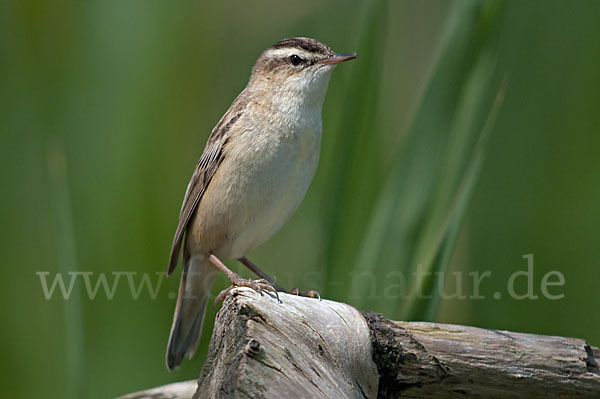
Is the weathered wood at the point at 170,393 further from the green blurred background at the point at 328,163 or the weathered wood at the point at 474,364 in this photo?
the weathered wood at the point at 474,364

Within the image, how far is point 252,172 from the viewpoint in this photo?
235 cm

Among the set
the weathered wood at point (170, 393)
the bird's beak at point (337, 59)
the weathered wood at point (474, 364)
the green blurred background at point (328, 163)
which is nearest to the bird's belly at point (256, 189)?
the green blurred background at point (328, 163)

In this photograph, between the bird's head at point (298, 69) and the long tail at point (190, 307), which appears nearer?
the bird's head at point (298, 69)

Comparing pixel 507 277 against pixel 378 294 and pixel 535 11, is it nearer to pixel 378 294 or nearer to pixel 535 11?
pixel 378 294

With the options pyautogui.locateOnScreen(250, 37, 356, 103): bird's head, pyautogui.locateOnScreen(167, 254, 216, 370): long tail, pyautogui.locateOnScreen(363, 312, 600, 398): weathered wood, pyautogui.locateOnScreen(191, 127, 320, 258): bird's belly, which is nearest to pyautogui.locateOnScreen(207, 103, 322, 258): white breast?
pyautogui.locateOnScreen(191, 127, 320, 258): bird's belly

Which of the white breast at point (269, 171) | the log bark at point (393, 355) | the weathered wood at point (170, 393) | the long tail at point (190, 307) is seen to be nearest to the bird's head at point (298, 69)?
the white breast at point (269, 171)

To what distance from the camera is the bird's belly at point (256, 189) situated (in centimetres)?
235

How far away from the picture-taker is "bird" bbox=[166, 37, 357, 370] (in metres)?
2.37

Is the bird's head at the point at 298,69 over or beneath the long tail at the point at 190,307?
over

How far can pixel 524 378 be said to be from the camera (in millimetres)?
1794

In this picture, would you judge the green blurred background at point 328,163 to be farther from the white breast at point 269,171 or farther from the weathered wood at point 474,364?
the weathered wood at point 474,364

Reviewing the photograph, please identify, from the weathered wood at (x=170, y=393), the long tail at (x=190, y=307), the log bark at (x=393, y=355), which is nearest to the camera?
the log bark at (x=393, y=355)

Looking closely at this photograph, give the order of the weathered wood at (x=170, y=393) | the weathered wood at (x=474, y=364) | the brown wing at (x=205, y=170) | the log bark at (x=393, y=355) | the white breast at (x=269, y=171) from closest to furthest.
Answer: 1. the log bark at (x=393, y=355)
2. the weathered wood at (x=474, y=364)
3. the weathered wood at (x=170, y=393)
4. the white breast at (x=269, y=171)
5. the brown wing at (x=205, y=170)

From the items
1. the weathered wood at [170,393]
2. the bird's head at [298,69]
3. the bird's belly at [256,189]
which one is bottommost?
the weathered wood at [170,393]
